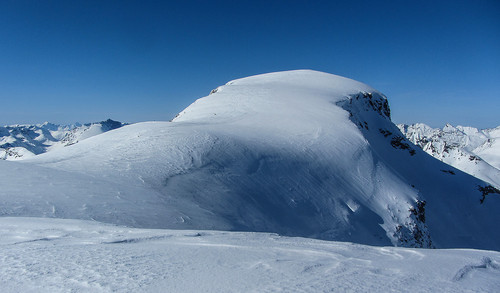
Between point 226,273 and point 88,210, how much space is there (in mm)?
5165

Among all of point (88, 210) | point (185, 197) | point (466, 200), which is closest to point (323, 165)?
point (185, 197)

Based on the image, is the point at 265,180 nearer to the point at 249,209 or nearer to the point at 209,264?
the point at 249,209

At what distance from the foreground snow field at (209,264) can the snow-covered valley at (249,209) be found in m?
0.03

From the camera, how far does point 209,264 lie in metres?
4.04

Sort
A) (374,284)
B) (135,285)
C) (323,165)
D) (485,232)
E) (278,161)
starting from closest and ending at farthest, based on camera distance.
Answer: (135,285) < (374,284) < (278,161) < (323,165) < (485,232)

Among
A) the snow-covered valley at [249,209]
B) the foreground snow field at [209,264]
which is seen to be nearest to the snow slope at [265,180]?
the snow-covered valley at [249,209]

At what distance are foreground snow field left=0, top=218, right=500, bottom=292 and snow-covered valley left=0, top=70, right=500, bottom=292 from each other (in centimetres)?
3

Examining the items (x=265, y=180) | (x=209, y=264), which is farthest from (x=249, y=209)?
(x=209, y=264)

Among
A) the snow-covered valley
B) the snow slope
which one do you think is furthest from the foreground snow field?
the snow slope

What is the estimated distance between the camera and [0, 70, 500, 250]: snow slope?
338 inches

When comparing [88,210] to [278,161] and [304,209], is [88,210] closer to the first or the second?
[304,209]

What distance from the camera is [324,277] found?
372cm

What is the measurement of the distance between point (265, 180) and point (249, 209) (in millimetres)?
3132

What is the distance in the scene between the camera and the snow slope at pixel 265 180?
8.59m
